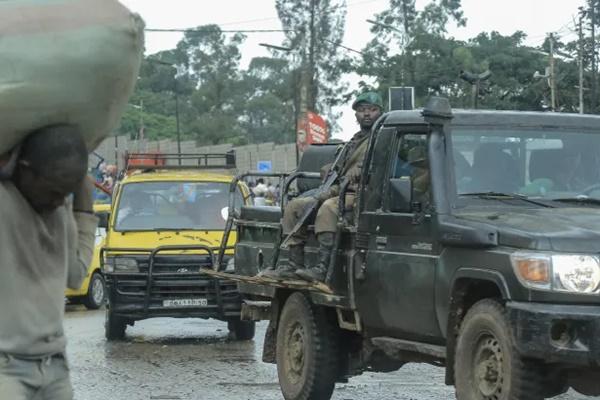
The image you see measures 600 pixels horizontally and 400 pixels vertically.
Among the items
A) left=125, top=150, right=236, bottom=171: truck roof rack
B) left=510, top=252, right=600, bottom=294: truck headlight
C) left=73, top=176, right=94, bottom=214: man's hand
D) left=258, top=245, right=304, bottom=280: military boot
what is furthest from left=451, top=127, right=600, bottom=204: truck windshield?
left=125, top=150, right=236, bottom=171: truck roof rack

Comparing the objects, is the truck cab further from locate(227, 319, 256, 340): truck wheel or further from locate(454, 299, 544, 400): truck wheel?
locate(454, 299, 544, 400): truck wheel

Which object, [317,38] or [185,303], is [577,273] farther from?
[317,38]

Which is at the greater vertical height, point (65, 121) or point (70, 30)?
point (70, 30)

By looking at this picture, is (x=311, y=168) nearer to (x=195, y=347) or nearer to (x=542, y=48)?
(x=195, y=347)

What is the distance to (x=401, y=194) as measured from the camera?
8117mm

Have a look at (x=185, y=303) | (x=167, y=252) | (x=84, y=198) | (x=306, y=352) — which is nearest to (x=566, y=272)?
(x=306, y=352)

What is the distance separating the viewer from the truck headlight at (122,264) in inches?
581

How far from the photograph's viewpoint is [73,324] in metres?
17.2

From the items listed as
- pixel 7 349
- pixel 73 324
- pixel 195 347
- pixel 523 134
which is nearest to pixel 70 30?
pixel 7 349

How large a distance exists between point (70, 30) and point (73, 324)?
1352 cm

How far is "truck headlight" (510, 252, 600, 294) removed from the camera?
6910 millimetres

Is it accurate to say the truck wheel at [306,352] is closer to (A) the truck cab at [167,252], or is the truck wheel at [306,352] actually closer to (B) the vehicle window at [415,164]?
(B) the vehicle window at [415,164]

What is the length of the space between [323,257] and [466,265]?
1848mm

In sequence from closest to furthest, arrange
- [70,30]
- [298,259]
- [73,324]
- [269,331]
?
[70,30], [298,259], [269,331], [73,324]
